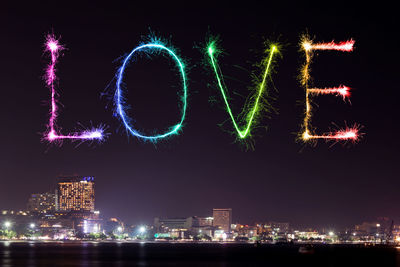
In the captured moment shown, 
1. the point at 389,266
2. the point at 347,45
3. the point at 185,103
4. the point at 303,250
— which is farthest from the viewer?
the point at 303,250

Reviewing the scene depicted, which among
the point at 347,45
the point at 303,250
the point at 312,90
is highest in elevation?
the point at 347,45

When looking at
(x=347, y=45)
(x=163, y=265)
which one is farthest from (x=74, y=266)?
(x=347, y=45)

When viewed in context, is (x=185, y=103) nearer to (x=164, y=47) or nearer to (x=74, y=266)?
(x=164, y=47)

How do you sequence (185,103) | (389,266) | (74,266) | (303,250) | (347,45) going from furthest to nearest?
(303,250), (389,266), (74,266), (185,103), (347,45)

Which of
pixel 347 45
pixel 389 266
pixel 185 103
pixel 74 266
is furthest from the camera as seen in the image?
pixel 389 266

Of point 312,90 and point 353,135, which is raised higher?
point 312,90

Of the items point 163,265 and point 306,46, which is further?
point 163,265

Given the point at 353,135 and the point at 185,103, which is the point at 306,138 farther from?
the point at 185,103

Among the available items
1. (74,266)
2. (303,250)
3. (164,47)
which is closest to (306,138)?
(164,47)

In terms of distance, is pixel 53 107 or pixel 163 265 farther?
pixel 163 265
